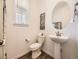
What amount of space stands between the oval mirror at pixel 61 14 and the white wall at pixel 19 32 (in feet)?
1.69

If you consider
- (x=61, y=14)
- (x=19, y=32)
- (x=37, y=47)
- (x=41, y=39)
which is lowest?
(x=37, y=47)

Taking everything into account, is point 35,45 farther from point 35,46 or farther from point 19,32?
point 19,32

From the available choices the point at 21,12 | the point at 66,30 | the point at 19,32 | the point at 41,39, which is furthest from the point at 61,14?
the point at 19,32

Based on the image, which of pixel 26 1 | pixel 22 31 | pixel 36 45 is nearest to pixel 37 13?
pixel 26 1

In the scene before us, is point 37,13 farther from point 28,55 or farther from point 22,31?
point 28,55

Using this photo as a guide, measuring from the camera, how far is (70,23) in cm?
214

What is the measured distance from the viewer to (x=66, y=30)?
2.20m

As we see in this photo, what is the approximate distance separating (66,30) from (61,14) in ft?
1.51

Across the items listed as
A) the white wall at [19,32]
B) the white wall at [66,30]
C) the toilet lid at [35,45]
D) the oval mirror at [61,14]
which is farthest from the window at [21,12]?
the oval mirror at [61,14]

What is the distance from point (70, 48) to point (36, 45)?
823 mm

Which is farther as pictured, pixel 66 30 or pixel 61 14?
pixel 61 14

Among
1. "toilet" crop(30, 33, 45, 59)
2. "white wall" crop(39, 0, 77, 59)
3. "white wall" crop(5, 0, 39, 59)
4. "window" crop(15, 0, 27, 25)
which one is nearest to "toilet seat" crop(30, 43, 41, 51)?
"toilet" crop(30, 33, 45, 59)

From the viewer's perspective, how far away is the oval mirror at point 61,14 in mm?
2246

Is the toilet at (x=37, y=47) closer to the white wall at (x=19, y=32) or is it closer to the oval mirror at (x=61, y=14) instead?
the white wall at (x=19, y=32)
